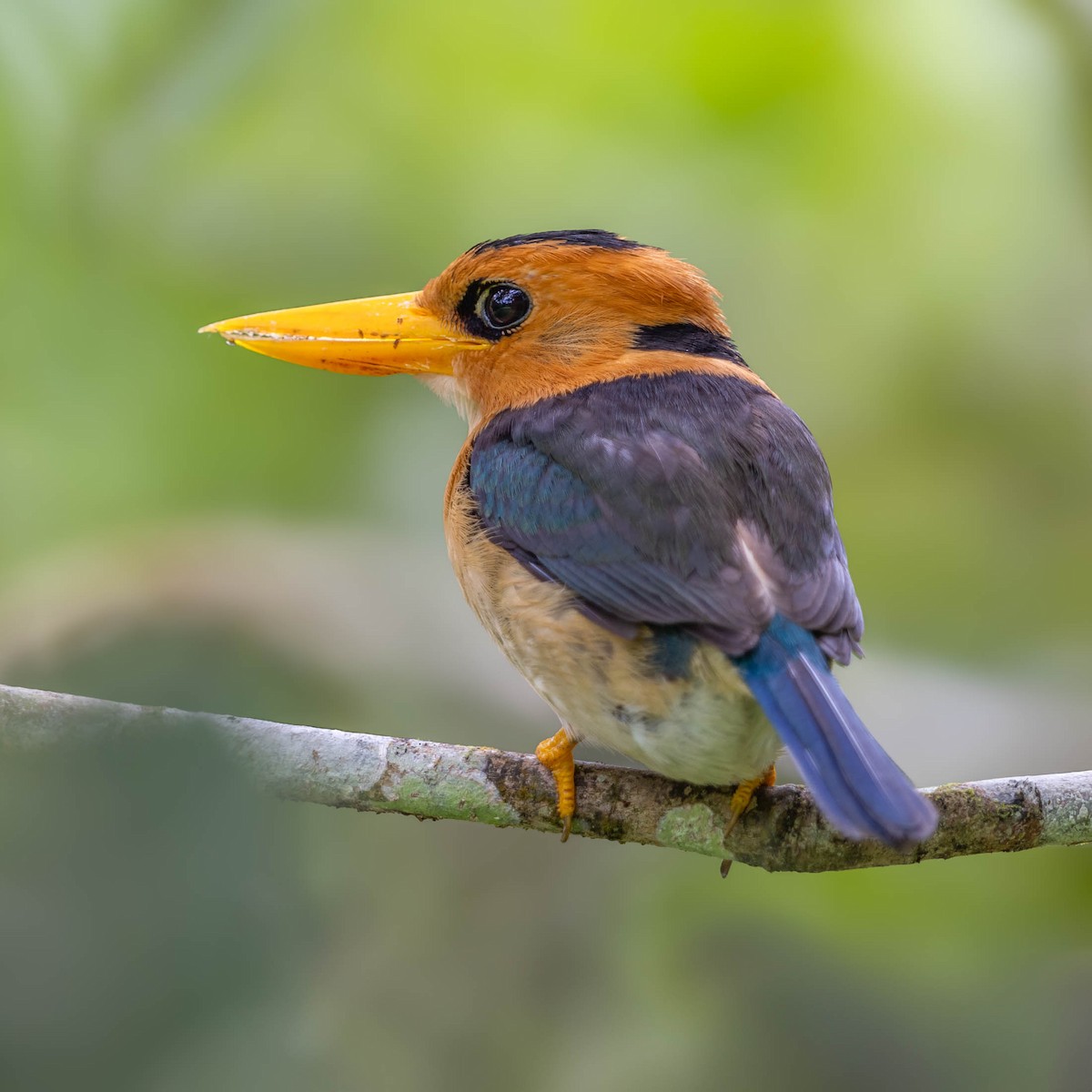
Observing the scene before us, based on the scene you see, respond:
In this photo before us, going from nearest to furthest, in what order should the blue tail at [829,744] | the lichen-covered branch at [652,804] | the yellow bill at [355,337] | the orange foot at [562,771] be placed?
1. the blue tail at [829,744]
2. the lichen-covered branch at [652,804]
3. the orange foot at [562,771]
4. the yellow bill at [355,337]

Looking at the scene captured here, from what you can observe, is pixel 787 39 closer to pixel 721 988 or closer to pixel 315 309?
pixel 315 309

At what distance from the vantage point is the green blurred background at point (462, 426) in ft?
9.02

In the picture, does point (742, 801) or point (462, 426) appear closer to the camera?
point (742, 801)

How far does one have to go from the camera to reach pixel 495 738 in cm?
340

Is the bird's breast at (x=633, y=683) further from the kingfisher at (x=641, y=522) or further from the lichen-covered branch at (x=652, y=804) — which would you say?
the lichen-covered branch at (x=652, y=804)

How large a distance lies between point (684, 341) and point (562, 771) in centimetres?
102

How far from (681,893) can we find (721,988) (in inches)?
12.9

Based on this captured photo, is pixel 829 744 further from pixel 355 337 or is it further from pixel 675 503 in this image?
pixel 355 337

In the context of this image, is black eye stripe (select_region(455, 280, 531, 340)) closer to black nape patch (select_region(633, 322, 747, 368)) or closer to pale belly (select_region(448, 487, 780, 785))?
black nape patch (select_region(633, 322, 747, 368))

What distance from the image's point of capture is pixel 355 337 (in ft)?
10.0

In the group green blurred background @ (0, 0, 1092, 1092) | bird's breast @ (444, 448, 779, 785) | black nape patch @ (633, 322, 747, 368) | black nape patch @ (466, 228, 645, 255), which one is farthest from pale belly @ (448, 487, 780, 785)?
black nape patch @ (466, 228, 645, 255)

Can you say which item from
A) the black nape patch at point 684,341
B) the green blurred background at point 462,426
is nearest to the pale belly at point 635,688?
the green blurred background at point 462,426

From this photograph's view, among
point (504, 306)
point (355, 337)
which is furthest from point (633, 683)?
point (355, 337)

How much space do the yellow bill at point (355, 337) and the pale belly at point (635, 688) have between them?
0.74 meters
